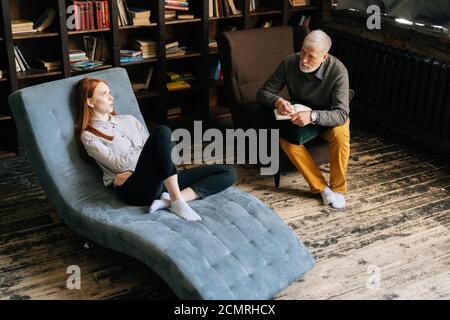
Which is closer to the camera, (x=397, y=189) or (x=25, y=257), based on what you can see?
(x=25, y=257)

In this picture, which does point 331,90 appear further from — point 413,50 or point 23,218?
point 23,218

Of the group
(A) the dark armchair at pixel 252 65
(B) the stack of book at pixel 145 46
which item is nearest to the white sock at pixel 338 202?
(A) the dark armchair at pixel 252 65

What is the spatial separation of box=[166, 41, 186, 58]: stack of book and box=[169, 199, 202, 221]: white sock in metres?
2.06

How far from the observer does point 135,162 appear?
3279 millimetres

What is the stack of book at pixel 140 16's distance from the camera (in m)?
4.62

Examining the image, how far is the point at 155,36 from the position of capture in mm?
4859

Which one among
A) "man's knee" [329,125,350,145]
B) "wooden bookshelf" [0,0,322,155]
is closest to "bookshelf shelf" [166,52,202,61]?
"wooden bookshelf" [0,0,322,155]

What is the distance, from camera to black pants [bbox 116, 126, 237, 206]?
3.04m

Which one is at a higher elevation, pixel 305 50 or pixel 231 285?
pixel 305 50

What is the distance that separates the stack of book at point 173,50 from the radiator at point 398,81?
1368mm

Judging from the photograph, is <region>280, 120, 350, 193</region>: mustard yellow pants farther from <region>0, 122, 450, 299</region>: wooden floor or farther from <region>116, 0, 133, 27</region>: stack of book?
<region>116, 0, 133, 27</region>: stack of book

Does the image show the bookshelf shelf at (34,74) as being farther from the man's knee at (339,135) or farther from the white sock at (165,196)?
the man's knee at (339,135)

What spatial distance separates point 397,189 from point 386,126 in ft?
3.95
